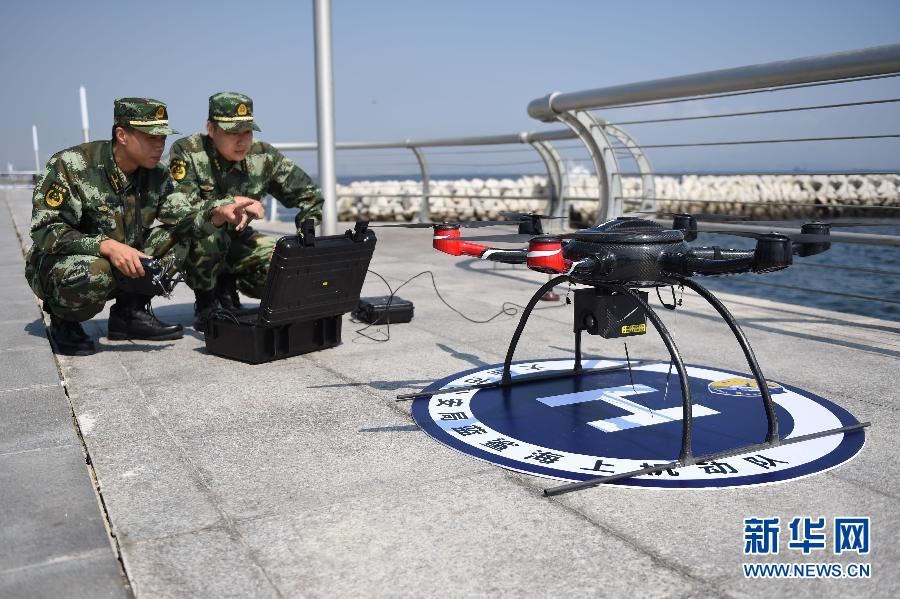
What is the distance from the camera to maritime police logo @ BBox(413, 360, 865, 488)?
2.95 m

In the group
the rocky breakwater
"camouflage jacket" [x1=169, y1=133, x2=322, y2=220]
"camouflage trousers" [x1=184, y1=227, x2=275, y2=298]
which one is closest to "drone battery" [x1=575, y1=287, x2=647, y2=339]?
"camouflage trousers" [x1=184, y1=227, x2=275, y2=298]

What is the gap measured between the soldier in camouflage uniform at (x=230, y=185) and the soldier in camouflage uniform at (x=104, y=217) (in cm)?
23

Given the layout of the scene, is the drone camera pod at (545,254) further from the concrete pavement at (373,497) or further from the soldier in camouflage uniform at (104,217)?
the soldier in camouflage uniform at (104,217)

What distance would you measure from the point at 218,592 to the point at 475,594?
67 cm

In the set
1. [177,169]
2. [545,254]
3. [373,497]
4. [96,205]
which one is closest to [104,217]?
[96,205]

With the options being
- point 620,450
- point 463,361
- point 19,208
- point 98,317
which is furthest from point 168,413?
point 19,208

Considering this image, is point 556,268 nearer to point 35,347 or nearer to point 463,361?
point 463,361

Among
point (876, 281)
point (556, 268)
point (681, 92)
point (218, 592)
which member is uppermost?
point (681, 92)

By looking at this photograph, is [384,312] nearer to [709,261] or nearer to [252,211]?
[252,211]

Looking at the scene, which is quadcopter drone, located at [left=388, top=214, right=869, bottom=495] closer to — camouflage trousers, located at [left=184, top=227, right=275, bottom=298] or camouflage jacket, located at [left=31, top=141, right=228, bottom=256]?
camouflage jacket, located at [left=31, top=141, right=228, bottom=256]

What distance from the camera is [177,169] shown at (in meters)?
5.25

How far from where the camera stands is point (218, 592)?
2.11 meters

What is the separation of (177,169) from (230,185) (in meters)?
0.38

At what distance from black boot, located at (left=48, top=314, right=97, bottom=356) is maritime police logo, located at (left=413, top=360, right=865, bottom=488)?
2.24 m
